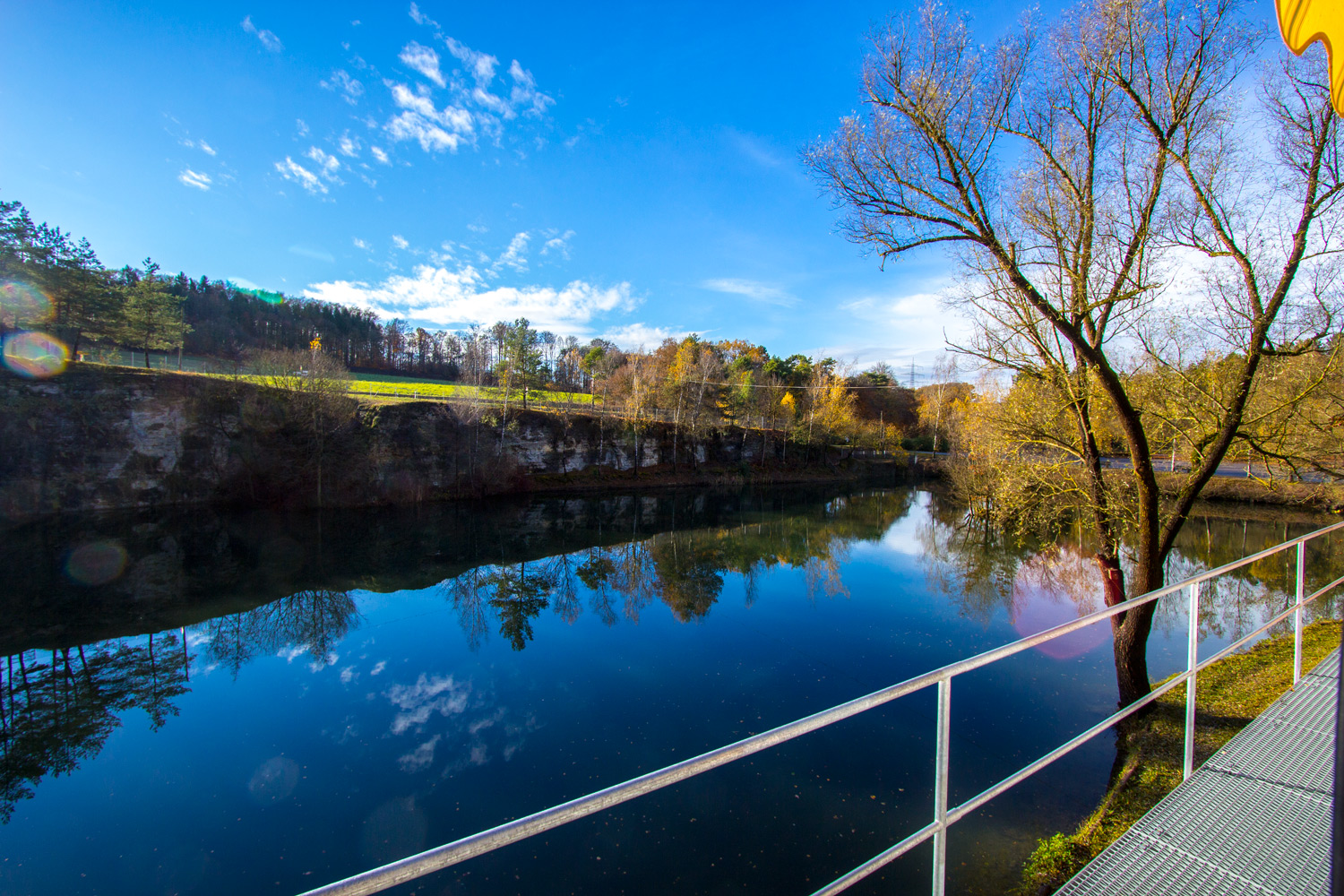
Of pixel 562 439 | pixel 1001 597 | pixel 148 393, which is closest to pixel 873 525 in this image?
pixel 1001 597

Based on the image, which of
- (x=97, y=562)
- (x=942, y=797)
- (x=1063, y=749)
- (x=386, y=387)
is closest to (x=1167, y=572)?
(x=1063, y=749)

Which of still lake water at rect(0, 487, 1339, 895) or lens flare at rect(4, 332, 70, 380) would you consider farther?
lens flare at rect(4, 332, 70, 380)

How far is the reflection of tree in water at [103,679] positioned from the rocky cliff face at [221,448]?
1687cm

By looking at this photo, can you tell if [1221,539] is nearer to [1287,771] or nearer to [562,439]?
[1287,771]

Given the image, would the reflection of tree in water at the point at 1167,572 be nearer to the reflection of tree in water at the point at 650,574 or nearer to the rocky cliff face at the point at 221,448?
the reflection of tree in water at the point at 650,574

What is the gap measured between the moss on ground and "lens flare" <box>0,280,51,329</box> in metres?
37.7

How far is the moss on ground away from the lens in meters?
4.31

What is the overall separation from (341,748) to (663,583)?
9.21 m

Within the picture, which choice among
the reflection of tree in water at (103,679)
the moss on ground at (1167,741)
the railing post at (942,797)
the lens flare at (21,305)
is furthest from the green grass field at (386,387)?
the railing post at (942,797)

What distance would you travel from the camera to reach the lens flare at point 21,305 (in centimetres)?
2286

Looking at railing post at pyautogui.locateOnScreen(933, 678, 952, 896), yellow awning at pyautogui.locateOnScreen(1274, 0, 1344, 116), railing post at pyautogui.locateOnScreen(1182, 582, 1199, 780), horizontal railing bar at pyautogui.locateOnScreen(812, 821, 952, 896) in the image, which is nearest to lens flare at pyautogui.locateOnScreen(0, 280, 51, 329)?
horizontal railing bar at pyautogui.locateOnScreen(812, 821, 952, 896)

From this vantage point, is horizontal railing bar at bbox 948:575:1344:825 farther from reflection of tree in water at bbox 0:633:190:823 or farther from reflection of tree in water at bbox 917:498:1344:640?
reflection of tree in water at bbox 917:498:1344:640

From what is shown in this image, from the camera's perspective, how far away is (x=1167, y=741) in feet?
19.4

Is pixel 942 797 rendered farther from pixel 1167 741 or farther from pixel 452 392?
pixel 452 392
